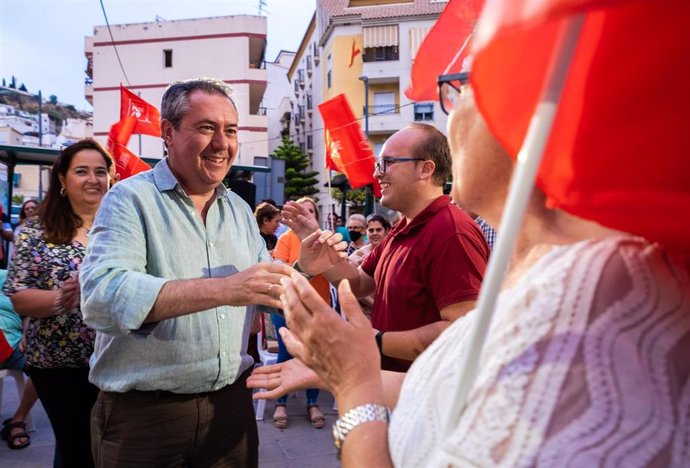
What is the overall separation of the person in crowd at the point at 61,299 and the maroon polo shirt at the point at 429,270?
4.74 ft

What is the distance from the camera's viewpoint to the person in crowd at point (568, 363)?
2.02 ft

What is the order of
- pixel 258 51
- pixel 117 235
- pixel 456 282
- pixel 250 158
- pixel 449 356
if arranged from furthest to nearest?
pixel 258 51
pixel 250 158
pixel 456 282
pixel 117 235
pixel 449 356

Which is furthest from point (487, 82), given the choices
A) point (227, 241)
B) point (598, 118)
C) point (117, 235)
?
point (227, 241)

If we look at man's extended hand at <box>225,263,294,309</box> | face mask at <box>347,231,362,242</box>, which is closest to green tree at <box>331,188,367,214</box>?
face mask at <box>347,231,362,242</box>

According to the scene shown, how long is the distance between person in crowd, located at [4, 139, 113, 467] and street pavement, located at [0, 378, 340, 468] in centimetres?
166

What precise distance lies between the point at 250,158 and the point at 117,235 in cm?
2732

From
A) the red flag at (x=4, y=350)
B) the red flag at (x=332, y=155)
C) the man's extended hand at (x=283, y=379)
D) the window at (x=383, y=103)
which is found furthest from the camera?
the window at (x=383, y=103)

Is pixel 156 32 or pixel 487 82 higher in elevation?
pixel 156 32

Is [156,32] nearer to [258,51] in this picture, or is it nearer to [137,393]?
[258,51]

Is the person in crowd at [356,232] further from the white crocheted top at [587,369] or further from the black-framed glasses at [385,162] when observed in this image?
the white crocheted top at [587,369]

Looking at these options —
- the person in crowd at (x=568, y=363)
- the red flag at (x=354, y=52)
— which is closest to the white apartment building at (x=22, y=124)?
the red flag at (x=354, y=52)

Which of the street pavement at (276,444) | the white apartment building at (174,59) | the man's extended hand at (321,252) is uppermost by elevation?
the white apartment building at (174,59)

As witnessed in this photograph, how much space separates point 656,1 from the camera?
1.68ft

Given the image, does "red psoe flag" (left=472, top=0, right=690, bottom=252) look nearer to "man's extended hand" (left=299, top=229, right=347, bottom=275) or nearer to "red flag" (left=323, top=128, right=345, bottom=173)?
"man's extended hand" (left=299, top=229, right=347, bottom=275)
